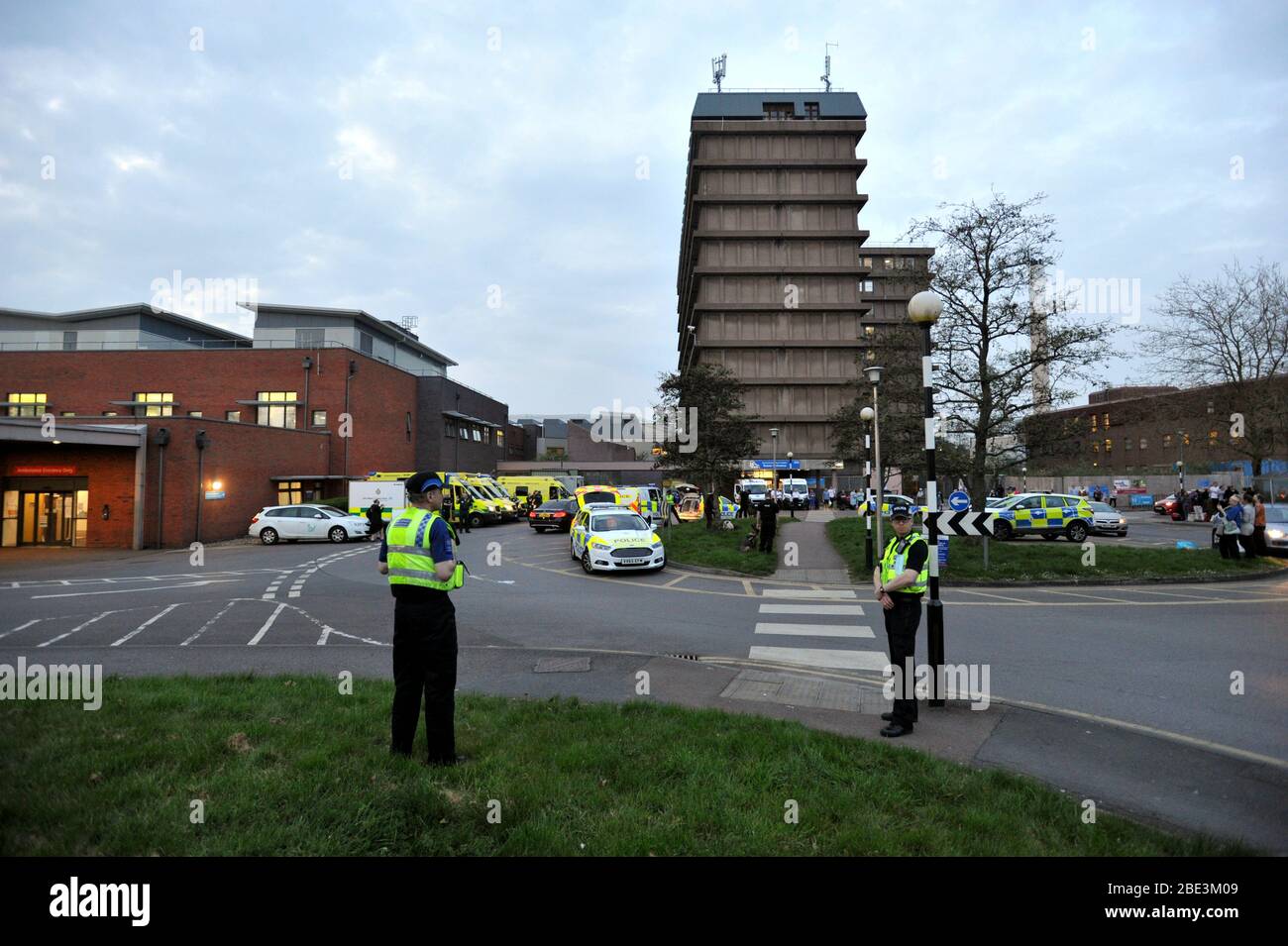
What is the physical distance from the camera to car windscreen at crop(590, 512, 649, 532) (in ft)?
55.7

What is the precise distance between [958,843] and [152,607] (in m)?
13.2

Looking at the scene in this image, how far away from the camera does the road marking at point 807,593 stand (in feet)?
41.9

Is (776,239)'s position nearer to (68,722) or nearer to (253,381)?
(253,381)

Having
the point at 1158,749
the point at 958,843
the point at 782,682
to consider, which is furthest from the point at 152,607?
the point at 1158,749

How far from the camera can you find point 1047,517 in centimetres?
2281

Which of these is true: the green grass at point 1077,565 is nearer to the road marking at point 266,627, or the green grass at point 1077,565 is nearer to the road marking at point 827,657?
the road marking at point 827,657

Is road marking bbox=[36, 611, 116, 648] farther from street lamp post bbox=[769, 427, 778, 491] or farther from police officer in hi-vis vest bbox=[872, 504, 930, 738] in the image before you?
street lamp post bbox=[769, 427, 778, 491]

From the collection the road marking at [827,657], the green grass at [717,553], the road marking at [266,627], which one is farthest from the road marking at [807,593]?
the road marking at [266,627]

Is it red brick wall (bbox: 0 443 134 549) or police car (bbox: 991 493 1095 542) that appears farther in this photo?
red brick wall (bbox: 0 443 134 549)

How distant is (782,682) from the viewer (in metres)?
6.90

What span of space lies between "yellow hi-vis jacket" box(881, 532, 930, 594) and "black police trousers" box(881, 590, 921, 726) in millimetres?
99

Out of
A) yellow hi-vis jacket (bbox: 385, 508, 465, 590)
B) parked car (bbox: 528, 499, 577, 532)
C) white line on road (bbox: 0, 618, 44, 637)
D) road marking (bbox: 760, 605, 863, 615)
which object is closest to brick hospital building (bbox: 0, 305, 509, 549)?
parked car (bbox: 528, 499, 577, 532)

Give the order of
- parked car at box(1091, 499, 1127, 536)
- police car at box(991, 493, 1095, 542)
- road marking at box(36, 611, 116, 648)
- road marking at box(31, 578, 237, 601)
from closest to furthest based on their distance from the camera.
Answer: road marking at box(36, 611, 116, 648) < road marking at box(31, 578, 237, 601) < police car at box(991, 493, 1095, 542) < parked car at box(1091, 499, 1127, 536)

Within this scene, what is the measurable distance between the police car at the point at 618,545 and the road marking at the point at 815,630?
6.12 m
